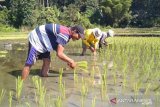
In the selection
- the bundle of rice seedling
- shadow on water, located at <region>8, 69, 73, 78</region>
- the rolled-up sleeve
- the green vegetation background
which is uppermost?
the rolled-up sleeve

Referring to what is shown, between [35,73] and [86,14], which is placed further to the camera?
[86,14]

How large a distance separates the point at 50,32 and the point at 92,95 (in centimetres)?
169

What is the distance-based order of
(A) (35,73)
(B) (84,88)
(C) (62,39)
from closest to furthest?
1. (B) (84,88)
2. (C) (62,39)
3. (A) (35,73)

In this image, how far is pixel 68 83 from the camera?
7.33 metres

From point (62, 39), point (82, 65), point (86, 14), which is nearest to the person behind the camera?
point (62, 39)

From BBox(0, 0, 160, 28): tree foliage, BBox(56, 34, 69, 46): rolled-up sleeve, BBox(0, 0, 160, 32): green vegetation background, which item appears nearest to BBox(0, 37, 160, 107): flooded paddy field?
BBox(56, 34, 69, 46): rolled-up sleeve

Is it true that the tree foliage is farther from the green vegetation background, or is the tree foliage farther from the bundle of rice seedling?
the bundle of rice seedling

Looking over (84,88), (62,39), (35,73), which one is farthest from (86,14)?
(84,88)

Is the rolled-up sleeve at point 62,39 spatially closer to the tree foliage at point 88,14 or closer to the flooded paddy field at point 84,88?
the flooded paddy field at point 84,88

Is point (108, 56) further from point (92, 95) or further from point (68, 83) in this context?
point (92, 95)

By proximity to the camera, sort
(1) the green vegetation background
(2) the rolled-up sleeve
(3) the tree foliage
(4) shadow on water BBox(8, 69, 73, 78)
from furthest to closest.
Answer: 1. (3) the tree foliage
2. (1) the green vegetation background
3. (4) shadow on water BBox(8, 69, 73, 78)
4. (2) the rolled-up sleeve

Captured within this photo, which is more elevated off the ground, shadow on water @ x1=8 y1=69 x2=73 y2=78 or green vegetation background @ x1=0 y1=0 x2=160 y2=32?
shadow on water @ x1=8 y1=69 x2=73 y2=78

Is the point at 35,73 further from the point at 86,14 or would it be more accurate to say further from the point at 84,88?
the point at 86,14

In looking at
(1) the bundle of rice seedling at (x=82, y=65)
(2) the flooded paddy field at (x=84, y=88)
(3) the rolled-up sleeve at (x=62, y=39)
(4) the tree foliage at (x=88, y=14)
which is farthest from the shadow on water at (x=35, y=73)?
(4) the tree foliage at (x=88, y=14)
